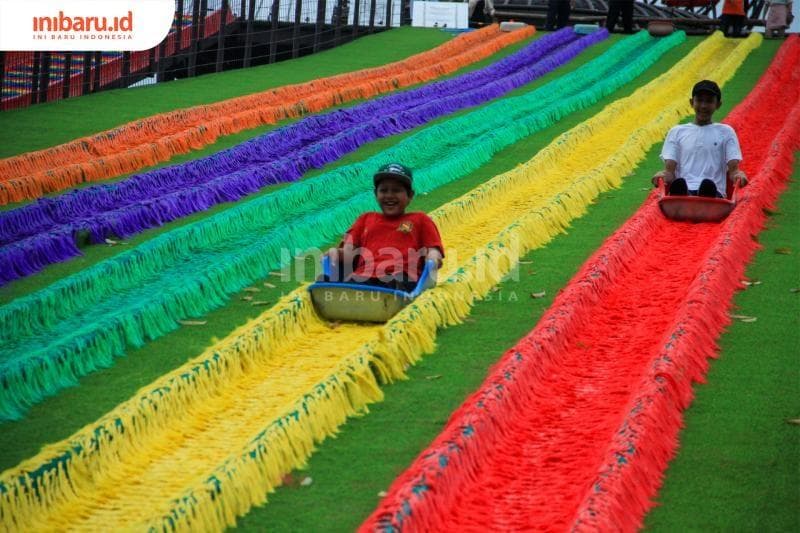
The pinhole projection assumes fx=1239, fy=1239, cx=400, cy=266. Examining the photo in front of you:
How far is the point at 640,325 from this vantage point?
6961mm

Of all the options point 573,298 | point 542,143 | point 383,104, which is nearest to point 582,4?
A: point 383,104

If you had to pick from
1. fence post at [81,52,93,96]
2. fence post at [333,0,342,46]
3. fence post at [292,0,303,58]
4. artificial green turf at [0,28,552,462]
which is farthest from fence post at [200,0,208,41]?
artificial green turf at [0,28,552,462]

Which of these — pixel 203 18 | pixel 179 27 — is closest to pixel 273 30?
pixel 203 18

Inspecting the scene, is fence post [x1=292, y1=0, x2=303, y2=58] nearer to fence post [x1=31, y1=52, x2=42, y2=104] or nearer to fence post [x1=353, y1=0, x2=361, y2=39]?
fence post [x1=353, y1=0, x2=361, y2=39]

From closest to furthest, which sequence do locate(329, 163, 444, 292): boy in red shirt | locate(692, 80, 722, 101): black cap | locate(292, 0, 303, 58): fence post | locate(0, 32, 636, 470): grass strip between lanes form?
locate(0, 32, 636, 470): grass strip between lanes → locate(329, 163, 444, 292): boy in red shirt → locate(692, 80, 722, 101): black cap → locate(292, 0, 303, 58): fence post

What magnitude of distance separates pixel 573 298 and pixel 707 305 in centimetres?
74

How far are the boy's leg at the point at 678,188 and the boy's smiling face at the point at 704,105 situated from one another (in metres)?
0.50

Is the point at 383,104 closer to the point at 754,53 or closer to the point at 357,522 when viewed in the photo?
the point at 754,53

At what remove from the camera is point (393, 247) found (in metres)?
7.25

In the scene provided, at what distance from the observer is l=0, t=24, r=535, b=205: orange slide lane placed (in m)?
11.1

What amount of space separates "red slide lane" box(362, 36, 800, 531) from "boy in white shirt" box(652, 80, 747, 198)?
66 cm

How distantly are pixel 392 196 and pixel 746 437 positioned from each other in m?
2.76

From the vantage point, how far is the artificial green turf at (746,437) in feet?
14.7

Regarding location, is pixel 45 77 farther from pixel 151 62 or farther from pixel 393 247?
pixel 393 247
